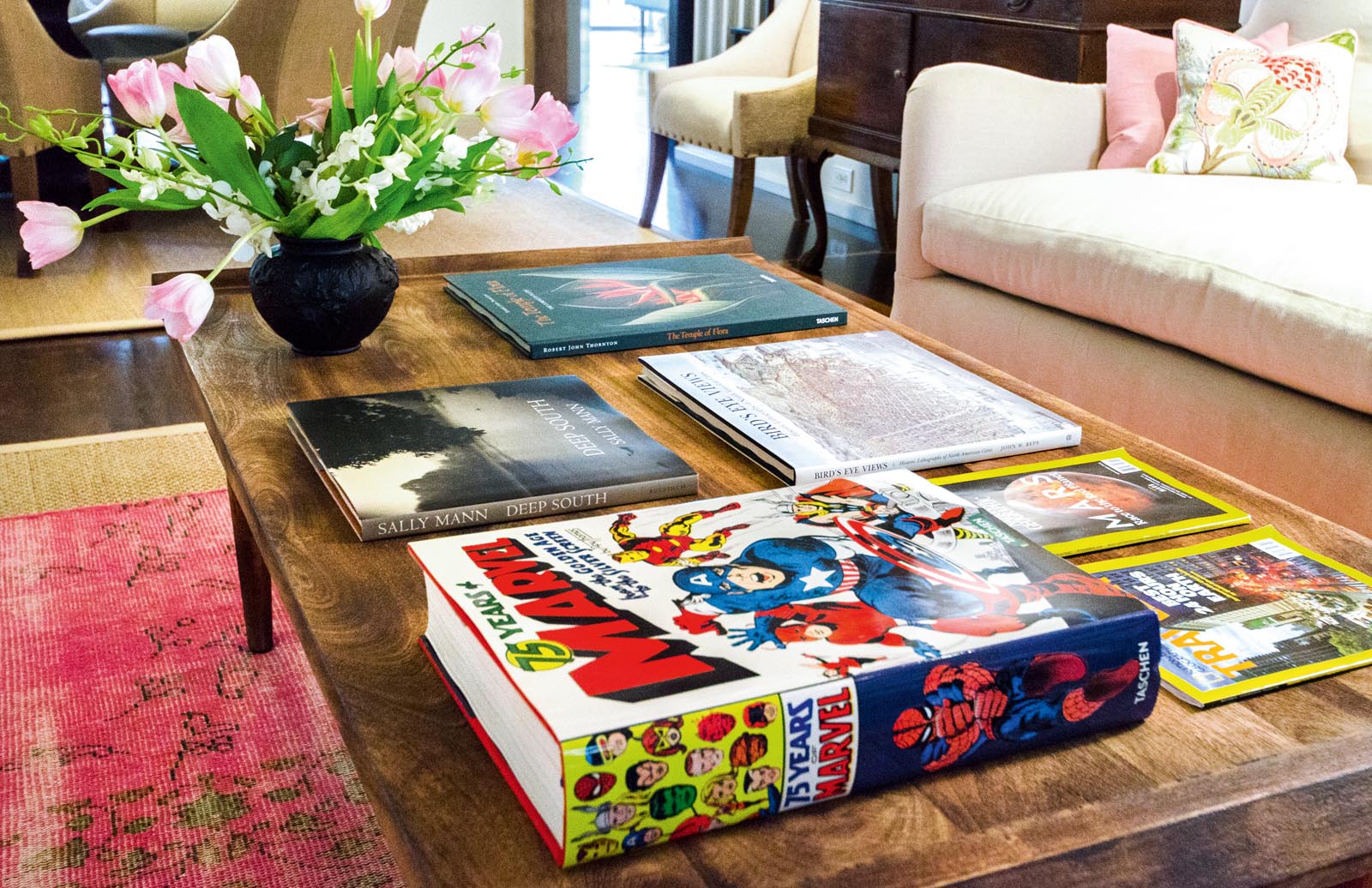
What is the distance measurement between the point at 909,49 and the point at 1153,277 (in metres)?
1.66

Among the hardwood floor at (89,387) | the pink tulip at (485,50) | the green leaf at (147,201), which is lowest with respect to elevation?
the hardwood floor at (89,387)

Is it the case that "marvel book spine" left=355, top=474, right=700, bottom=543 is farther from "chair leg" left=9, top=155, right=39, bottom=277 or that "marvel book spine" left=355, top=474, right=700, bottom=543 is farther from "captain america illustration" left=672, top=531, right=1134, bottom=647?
"chair leg" left=9, top=155, right=39, bottom=277

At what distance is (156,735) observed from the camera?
50.8 inches

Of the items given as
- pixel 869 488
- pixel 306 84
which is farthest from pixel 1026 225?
pixel 306 84

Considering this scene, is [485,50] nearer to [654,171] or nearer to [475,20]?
[654,171]

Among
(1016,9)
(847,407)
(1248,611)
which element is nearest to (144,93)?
(847,407)

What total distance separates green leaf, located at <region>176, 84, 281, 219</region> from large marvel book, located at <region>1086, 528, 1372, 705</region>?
2.59 ft

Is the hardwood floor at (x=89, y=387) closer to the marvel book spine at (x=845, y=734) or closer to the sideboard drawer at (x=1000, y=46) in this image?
the marvel book spine at (x=845, y=734)

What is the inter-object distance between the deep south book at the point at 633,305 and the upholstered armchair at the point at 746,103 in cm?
217

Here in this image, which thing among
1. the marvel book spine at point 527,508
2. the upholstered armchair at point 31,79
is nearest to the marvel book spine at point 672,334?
the marvel book spine at point 527,508

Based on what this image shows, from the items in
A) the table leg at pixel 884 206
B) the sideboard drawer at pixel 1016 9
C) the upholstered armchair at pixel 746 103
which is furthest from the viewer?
the table leg at pixel 884 206

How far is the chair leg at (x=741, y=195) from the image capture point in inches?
145

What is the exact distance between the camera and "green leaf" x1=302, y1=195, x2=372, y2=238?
112 cm

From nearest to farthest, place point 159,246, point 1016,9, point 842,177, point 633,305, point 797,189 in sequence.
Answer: point 633,305 → point 1016,9 → point 159,246 → point 797,189 → point 842,177
